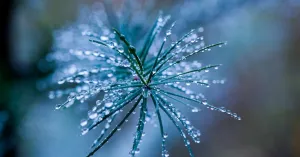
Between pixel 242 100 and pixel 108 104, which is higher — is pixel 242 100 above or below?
below

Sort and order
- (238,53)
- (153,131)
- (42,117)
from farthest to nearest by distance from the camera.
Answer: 1. (238,53)
2. (153,131)
3. (42,117)

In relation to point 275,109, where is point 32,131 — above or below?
above

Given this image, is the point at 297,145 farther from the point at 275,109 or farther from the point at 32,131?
the point at 32,131

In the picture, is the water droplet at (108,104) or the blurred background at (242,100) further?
the blurred background at (242,100)

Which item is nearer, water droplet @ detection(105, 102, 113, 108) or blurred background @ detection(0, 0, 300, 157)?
water droplet @ detection(105, 102, 113, 108)

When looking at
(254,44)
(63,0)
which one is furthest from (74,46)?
(254,44)

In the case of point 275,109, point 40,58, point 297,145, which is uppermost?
point 40,58

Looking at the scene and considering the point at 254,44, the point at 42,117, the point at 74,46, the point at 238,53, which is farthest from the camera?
the point at 254,44

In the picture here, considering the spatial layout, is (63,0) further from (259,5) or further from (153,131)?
(259,5)

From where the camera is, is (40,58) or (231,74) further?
(231,74)

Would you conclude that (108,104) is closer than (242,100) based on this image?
Yes
